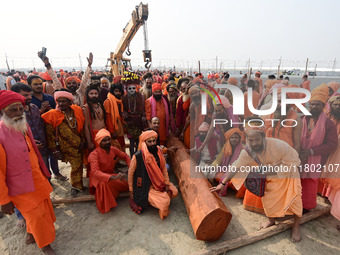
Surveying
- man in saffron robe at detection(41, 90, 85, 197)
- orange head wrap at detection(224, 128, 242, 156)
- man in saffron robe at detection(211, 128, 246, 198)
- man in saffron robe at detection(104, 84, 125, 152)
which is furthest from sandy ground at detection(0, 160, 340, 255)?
man in saffron robe at detection(104, 84, 125, 152)

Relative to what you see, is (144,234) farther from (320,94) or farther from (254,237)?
(320,94)

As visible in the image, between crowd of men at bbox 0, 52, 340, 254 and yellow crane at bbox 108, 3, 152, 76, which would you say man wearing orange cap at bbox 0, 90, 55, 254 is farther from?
yellow crane at bbox 108, 3, 152, 76

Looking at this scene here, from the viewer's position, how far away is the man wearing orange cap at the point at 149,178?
306cm

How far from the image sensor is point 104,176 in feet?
10.3

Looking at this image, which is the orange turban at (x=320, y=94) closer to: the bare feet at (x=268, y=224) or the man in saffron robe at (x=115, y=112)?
the bare feet at (x=268, y=224)

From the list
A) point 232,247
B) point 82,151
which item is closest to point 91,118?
point 82,151

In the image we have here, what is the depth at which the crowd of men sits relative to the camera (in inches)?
88.6

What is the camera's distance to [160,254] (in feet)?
8.13

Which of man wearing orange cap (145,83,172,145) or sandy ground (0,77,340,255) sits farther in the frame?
man wearing orange cap (145,83,172,145)

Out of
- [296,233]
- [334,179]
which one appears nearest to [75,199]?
[296,233]

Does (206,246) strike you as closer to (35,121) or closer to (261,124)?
(261,124)

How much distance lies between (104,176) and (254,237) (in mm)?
2350

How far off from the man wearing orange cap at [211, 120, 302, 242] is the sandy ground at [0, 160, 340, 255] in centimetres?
24

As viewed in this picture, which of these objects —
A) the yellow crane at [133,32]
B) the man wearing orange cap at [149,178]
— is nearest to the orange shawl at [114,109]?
the man wearing orange cap at [149,178]
